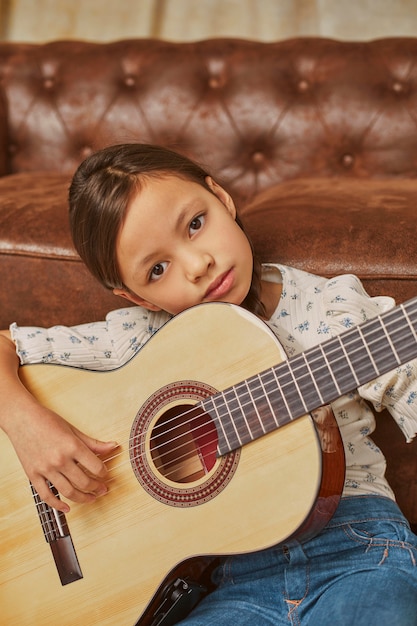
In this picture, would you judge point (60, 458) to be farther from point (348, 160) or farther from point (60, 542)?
point (348, 160)

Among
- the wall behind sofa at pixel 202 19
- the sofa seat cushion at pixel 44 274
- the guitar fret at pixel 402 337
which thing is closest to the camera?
the guitar fret at pixel 402 337

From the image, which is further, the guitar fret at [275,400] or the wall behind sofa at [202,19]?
the wall behind sofa at [202,19]

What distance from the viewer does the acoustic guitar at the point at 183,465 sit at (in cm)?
86

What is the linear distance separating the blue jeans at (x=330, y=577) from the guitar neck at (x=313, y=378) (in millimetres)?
201

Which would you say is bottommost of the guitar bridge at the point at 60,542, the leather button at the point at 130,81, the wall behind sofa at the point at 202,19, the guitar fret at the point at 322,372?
the guitar bridge at the point at 60,542

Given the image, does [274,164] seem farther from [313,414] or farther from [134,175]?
[313,414]

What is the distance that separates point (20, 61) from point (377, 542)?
1662 mm

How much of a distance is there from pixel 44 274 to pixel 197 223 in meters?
0.53

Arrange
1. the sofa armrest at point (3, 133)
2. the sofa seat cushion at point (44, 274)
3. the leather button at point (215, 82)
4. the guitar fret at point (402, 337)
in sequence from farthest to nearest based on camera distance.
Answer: the sofa armrest at point (3, 133), the leather button at point (215, 82), the sofa seat cushion at point (44, 274), the guitar fret at point (402, 337)

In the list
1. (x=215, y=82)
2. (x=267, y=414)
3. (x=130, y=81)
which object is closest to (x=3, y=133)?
(x=130, y=81)

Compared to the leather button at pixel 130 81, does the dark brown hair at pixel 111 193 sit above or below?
below

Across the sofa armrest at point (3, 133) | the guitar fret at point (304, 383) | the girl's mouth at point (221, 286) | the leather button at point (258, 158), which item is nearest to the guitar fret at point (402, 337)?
the guitar fret at point (304, 383)

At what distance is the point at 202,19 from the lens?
7.19 feet

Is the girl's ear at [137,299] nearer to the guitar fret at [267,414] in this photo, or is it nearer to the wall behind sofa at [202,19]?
the guitar fret at [267,414]
